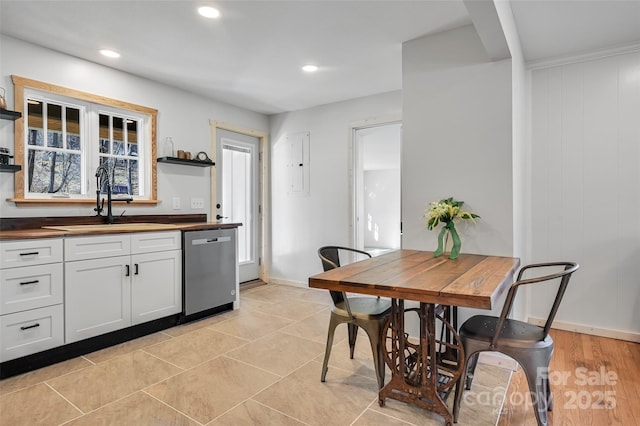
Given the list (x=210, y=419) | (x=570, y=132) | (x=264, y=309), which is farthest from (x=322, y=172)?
(x=210, y=419)

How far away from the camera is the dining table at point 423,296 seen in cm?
150

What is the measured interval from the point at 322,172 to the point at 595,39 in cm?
290

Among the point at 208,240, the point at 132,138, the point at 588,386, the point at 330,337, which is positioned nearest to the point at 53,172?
the point at 132,138

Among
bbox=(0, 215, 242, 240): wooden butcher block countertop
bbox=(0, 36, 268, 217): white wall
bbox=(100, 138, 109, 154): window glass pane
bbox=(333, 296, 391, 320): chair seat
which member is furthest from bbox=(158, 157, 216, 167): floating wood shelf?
bbox=(333, 296, 391, 320): chair seat

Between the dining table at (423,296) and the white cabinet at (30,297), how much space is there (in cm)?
192

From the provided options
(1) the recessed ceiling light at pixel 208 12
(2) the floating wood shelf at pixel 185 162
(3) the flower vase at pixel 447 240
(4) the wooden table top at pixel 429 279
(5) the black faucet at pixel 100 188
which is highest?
(1) the recessed ceiling light at pixel 208 12

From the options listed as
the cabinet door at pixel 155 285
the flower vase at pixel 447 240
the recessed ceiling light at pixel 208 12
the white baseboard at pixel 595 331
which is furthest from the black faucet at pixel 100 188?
the white baseboard at pixel 595 331

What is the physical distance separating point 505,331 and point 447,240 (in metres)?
0.88

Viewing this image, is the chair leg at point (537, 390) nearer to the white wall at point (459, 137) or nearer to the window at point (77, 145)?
the white wall at point (459, 137)

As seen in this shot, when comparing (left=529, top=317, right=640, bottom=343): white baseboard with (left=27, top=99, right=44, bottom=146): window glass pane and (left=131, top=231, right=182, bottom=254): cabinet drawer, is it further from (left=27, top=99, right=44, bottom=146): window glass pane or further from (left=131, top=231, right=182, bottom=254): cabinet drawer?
(left=27, top=99, right=44, bottom=146): window glass pane

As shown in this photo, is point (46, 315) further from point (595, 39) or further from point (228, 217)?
point (595, 39)

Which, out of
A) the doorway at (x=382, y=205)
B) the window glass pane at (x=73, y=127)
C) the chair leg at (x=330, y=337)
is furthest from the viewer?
the doorway at (x=382, y=205)

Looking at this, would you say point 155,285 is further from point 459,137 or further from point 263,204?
point 459,137

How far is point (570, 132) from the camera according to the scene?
3.08 metres
